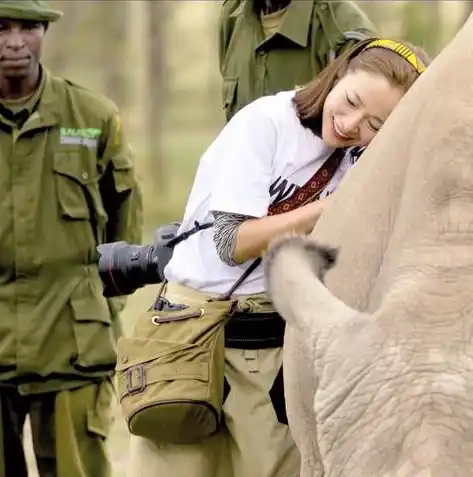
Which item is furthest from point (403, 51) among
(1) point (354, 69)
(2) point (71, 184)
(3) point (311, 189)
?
(2) point (71, 184)

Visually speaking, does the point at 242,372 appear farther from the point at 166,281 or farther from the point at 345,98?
the point at 345,98

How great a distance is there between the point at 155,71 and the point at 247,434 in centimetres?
1565

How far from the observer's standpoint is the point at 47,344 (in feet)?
17.5

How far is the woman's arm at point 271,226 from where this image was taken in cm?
327

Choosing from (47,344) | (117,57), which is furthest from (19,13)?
(117,57)

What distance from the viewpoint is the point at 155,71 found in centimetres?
1884

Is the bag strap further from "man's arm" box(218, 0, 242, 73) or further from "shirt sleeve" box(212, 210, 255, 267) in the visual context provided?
"man's arm" box(218, 0, 242, 73)

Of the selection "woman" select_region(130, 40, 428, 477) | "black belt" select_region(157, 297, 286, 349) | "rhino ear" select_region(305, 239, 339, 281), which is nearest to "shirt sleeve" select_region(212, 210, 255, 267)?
"woman" select_region(130, 40, 428, 477)

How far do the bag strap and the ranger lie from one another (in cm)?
196

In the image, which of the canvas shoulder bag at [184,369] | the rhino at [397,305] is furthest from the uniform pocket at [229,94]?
the rhino at [397,305]

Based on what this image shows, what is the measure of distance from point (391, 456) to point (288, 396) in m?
0.88

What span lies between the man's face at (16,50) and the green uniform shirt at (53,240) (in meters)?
0.13

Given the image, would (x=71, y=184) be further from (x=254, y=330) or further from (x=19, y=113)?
(x=254, y=330)

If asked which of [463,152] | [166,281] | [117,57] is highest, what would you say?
[463,152]
